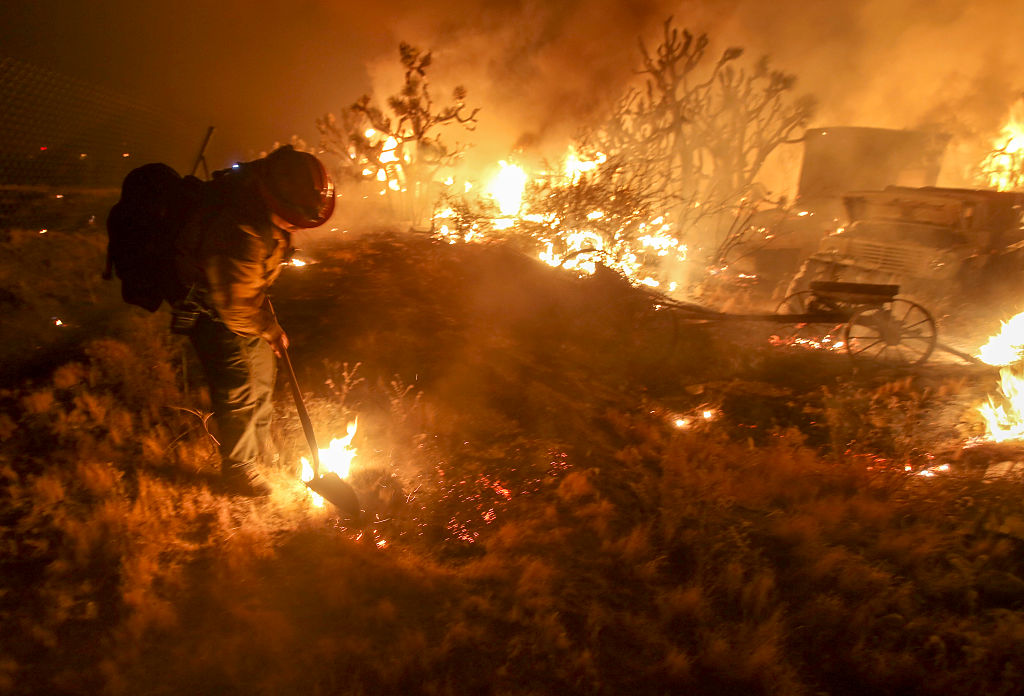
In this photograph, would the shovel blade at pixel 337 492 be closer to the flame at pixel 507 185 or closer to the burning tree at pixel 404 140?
the burning tree at pixel 404 140

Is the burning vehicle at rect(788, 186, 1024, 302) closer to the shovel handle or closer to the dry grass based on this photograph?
the dry grass

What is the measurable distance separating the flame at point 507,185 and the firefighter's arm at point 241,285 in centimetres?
1141

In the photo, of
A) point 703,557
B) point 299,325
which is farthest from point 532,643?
point 299,325

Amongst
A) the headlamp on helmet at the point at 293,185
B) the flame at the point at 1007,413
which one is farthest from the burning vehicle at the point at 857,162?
the headlamp on helmet at the point at 293,185

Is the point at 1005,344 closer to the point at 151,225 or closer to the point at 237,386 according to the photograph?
the point at 237,386

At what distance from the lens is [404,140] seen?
12.9 m

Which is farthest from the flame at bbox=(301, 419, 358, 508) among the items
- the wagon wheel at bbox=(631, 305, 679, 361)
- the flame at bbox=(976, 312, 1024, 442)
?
the flame at bbox=(976, 312, 1024, 442)

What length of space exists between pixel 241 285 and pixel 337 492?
148 centimetres

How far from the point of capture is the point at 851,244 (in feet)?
32.6

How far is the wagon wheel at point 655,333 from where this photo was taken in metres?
7.14

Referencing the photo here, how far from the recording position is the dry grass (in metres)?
2.71

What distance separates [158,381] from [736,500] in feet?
16.5

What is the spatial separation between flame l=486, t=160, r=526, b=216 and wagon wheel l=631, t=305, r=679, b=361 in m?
7.64

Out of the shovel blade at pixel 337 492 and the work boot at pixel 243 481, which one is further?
the work boot at pixel 243 481
